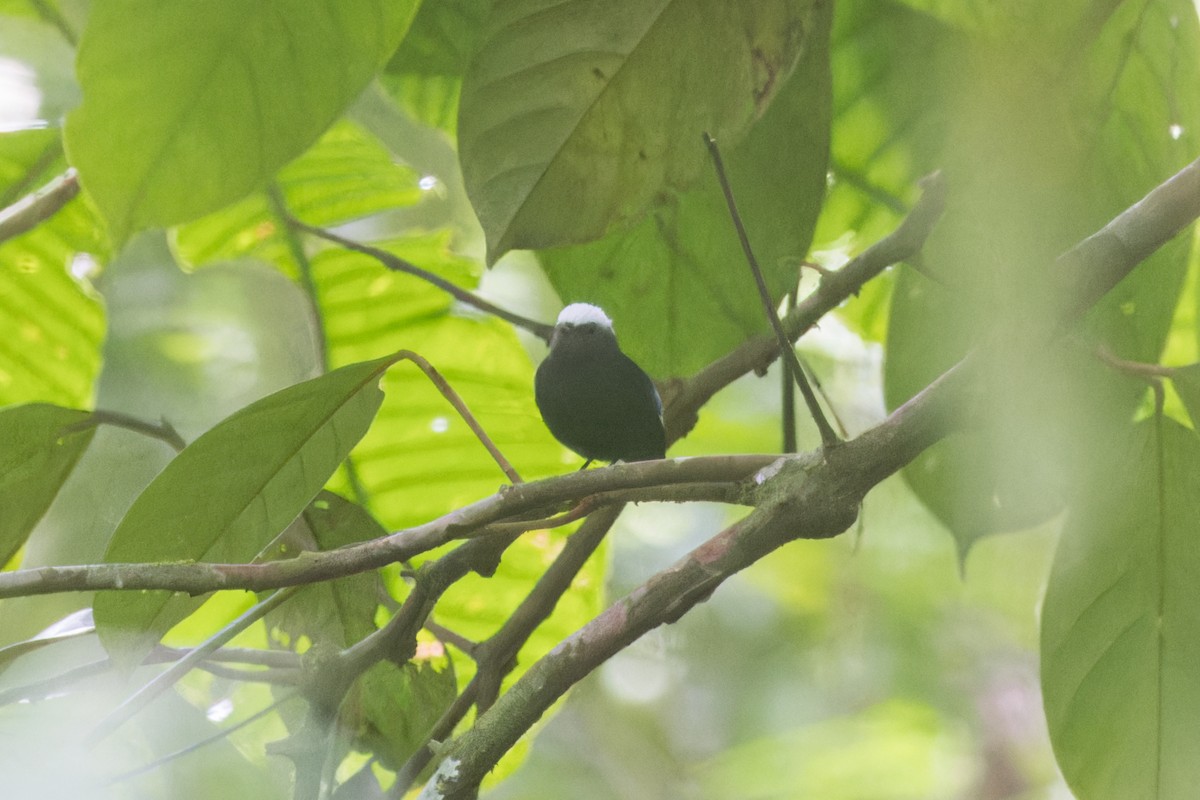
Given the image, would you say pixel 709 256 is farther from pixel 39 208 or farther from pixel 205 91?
pixel 39 208

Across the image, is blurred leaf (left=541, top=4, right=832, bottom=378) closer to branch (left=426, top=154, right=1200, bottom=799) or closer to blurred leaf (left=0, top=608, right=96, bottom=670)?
branch (left=426, top=154, right=1200, bottom=799)

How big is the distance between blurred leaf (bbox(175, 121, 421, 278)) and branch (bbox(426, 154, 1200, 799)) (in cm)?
60

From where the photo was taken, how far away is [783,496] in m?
0.63

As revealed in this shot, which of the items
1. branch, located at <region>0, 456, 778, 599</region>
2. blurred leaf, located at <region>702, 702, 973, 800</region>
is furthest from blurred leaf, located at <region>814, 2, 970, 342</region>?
blurred leaf, located at <region>702, 702, 973, 800</region>

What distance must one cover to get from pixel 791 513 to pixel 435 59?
1.66 ft

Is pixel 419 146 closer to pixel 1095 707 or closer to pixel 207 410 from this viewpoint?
pixel 207 410

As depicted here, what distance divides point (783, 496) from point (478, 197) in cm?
24

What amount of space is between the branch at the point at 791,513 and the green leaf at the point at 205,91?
328 millimetres

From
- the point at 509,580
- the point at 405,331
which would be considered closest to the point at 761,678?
the point at 509,580

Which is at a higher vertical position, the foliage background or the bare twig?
the bare twig

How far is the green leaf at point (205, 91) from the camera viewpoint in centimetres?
59

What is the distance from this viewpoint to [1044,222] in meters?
0.77

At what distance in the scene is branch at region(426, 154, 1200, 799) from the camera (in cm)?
63

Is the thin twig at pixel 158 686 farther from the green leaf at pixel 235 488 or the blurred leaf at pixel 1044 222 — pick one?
the blurred leaf at pixel 1044 222
